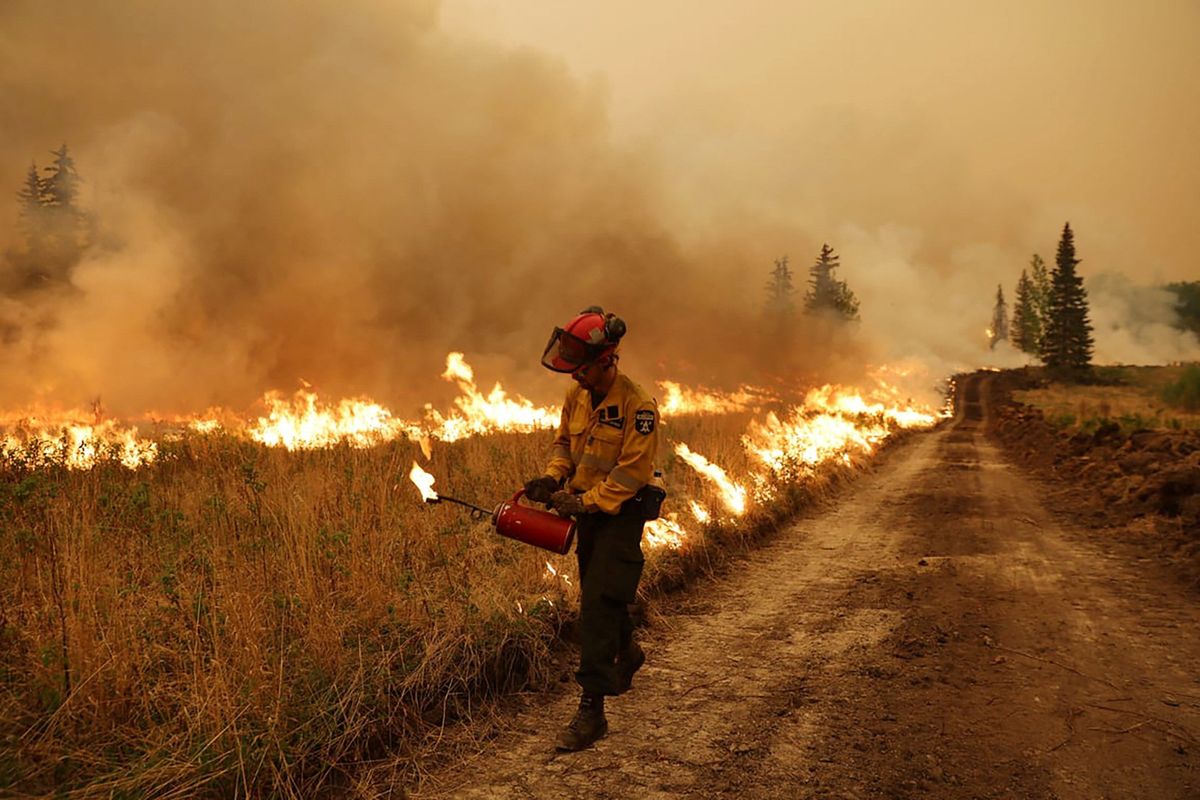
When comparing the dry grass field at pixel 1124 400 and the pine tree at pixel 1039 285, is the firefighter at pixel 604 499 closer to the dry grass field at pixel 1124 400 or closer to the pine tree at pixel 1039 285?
the dry grass field at pixel 1124 400

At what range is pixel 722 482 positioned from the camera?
9219mm

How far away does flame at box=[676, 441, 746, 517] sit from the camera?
873 cm

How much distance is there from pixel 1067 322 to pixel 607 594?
70927mm

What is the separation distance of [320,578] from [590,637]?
2.08 metres

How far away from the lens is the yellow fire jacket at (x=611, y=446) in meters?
3.65

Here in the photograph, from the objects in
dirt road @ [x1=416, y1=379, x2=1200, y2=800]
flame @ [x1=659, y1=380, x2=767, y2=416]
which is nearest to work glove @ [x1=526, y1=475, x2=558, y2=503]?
dirt road @ [x1=416, y1=379, x2=1200, y2=800]

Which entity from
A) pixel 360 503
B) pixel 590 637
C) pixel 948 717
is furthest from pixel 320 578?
pixel 948 717

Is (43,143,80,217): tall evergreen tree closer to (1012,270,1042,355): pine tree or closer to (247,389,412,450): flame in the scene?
(247,389,412,450): flame

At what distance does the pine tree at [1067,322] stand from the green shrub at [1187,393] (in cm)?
3621

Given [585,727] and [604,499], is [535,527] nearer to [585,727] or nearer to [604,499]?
[604,499]

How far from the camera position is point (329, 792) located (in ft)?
10.1

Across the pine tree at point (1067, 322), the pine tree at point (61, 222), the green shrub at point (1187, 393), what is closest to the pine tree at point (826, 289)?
the pine tree at point (1067, 322)

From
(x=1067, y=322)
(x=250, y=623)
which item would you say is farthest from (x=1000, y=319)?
(x=250, y=623)

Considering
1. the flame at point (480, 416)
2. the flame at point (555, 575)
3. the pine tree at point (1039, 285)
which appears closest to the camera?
the flame at point (555, 575)
